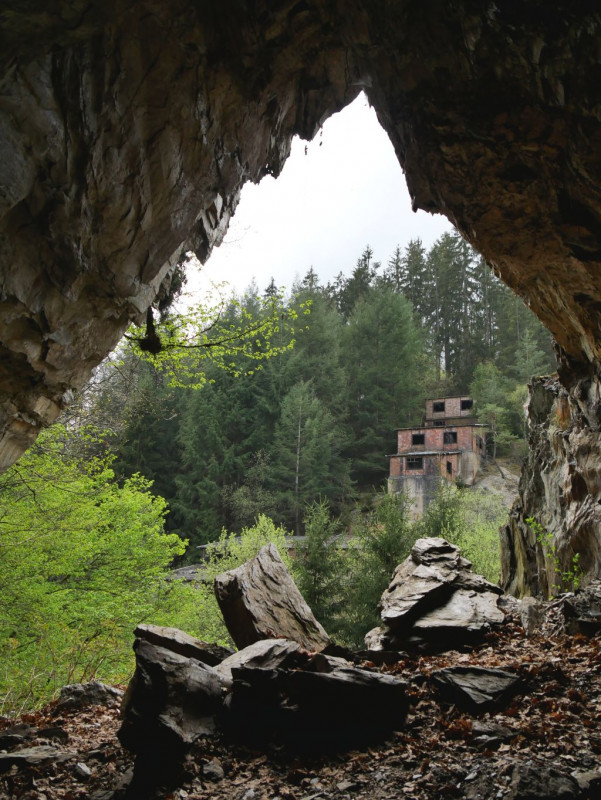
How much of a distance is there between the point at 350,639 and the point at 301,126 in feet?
57.1

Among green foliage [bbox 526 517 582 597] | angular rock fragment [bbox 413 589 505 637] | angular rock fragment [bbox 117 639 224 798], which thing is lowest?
angular rock fragment [bbox 117 639 224 798]

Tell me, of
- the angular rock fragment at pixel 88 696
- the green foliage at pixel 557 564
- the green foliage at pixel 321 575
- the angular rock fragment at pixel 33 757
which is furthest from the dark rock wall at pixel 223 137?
the green foliage at pixel 321 575

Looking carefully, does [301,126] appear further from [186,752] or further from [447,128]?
[186,752]

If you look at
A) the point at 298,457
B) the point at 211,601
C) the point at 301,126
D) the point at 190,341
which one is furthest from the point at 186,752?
the point at 298,457

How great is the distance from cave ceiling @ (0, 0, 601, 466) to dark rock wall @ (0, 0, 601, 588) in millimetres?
22

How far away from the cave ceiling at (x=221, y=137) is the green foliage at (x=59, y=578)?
4964mm

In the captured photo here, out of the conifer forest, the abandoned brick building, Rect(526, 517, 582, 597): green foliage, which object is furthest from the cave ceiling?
the abandoned brick building

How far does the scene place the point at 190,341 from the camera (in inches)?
388

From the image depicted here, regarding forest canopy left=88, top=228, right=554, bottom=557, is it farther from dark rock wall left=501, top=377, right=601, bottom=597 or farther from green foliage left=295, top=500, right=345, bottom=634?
dark rock wall left=501, top=377, right=601, bottom=597

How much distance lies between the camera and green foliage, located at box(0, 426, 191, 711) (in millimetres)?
9641

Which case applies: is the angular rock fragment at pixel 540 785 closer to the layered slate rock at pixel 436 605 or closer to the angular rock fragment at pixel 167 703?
the angular rock fragment at pixel 167 703

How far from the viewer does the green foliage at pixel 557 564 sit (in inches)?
295

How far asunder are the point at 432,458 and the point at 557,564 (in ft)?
87.6

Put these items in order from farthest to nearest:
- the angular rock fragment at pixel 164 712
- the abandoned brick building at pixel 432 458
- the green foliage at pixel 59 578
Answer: the abandoned brick building at pixel 432 458
the green foliage at pixel 59 578
the angular rock fragment at pixel 164 712
